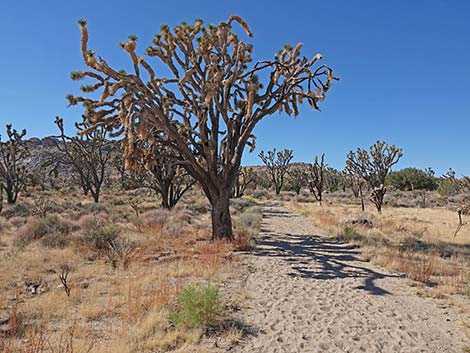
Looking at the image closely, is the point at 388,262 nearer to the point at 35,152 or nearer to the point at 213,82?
the point at 213,82

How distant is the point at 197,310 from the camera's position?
15.8 feet

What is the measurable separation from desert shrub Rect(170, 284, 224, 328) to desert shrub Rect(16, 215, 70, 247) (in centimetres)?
687

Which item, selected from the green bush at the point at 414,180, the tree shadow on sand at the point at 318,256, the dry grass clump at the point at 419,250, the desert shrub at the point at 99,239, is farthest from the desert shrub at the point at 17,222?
the green bush at the point at 414,180

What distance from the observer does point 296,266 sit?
347 inches

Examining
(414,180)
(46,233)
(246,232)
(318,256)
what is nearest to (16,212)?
(46,233)

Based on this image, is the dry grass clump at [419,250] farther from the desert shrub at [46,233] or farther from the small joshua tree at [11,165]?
the small joshua tree at [11,165]

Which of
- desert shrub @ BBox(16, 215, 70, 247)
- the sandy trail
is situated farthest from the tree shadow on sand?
desert shrub @ BBox(16, 215, 70, 247)

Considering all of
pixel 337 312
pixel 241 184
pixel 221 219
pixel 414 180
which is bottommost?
pixel 337 312

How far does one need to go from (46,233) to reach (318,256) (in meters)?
9.03

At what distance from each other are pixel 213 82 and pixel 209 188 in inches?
137

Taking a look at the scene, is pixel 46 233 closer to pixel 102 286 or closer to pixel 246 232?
pixel 102 286

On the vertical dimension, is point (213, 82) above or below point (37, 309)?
above

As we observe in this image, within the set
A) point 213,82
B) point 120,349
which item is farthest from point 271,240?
point 120,349

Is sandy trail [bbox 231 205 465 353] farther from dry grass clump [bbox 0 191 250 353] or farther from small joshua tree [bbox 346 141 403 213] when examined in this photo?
small joshua tree [bbox 346 141 403 213]
